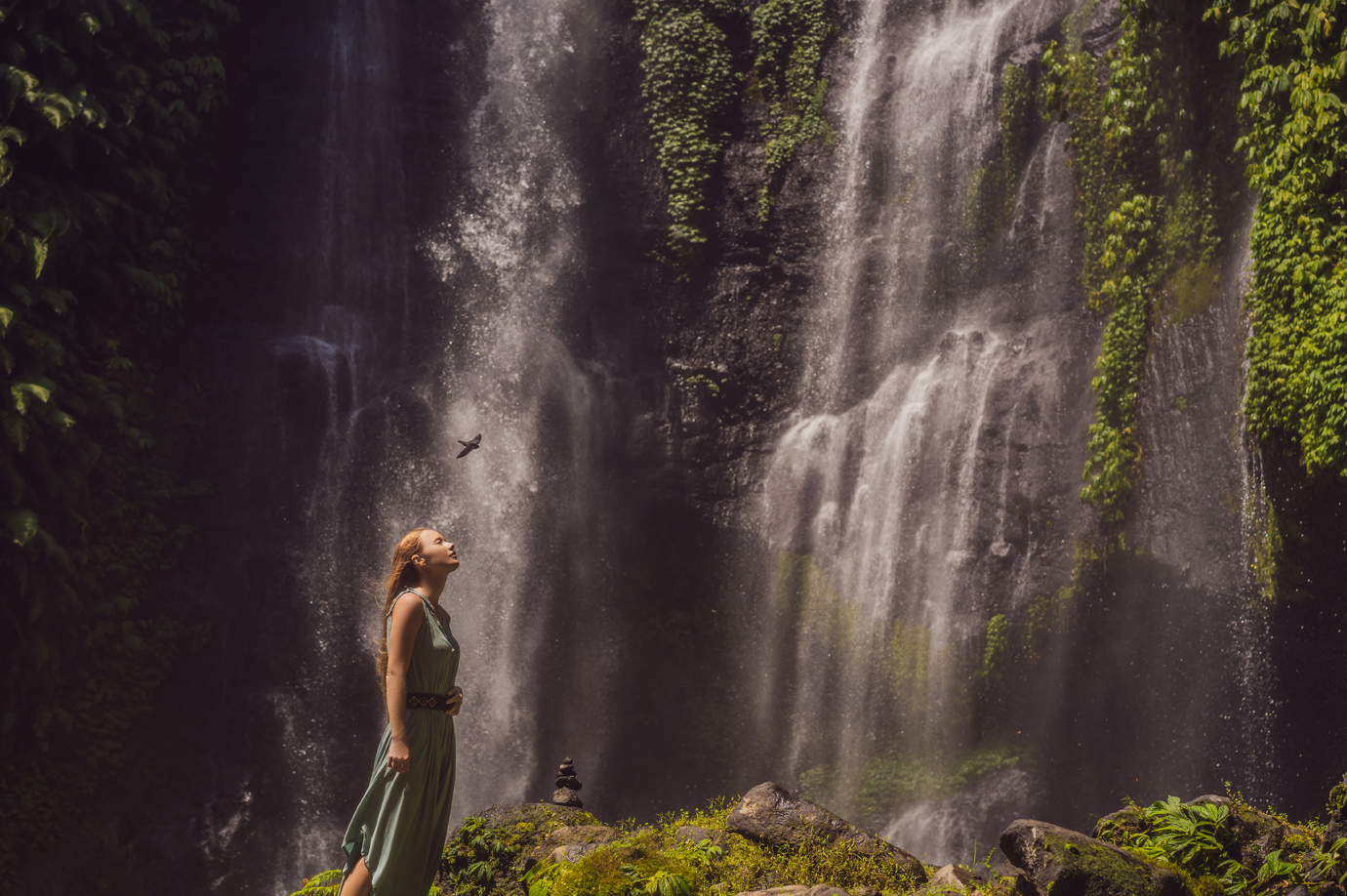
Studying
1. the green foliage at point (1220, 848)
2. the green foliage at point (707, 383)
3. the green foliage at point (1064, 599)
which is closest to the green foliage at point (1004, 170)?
the green foliage at point (707, 383)

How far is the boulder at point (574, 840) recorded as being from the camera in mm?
4898

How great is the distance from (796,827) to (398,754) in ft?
8.73

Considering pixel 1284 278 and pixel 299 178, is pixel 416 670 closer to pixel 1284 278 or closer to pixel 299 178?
pixel 1284 278

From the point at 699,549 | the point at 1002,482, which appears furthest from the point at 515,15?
the point at 1002,482

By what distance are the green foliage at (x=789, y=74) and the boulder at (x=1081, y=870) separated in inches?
385

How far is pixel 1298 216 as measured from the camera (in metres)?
7.89

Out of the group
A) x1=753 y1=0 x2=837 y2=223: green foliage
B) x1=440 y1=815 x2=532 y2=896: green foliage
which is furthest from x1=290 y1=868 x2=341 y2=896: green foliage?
x1=753 y1=0 x2=837 y2=223: green foliage

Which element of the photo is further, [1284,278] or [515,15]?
[515,15]

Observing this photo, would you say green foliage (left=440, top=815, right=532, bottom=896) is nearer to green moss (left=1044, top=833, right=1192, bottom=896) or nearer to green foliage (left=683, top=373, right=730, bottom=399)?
green moss (left=1044, top=833, right=1192, bottom=896)

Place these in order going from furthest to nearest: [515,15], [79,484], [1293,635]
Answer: [515,15] < [79,484] < [1293,635]

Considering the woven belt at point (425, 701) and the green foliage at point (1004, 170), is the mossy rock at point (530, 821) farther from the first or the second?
the green foliage at point (1004, 170)

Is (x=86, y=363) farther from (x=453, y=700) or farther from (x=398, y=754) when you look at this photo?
(x=398, y=754)

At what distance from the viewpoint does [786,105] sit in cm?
1288

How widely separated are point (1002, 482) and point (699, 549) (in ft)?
13.2
